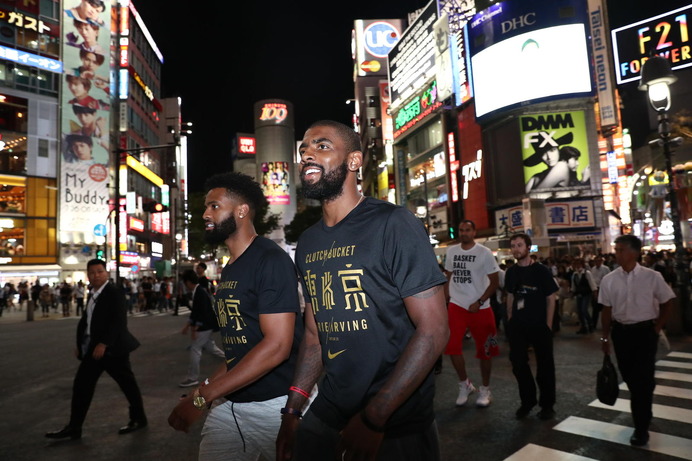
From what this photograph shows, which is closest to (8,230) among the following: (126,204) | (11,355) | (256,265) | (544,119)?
(126,204)

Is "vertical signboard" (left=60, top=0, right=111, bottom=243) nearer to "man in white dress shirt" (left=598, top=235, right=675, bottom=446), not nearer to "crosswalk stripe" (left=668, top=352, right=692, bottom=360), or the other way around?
"crosswalk stripe" (left=668, top=352, right=692, bottom=360)

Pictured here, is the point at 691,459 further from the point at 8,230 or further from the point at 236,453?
the point at 8,230

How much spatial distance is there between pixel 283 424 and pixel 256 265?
951 millimetres

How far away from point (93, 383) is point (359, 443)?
16.7 feet

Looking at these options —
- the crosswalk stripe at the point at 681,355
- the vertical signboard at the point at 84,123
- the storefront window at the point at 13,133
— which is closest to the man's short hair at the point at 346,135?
the crosswalk stripe at the point at 681,355

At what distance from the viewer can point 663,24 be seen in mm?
43500

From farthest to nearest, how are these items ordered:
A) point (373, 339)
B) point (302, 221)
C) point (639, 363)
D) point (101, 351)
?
point (302, 221) < point (101, 351) < point (639, 363) < point (373, 339)

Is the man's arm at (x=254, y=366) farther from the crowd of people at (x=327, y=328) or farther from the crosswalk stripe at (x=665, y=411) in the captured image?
the crosswalk stripe at (x=665, y=411)

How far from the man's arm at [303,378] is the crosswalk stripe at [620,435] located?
397cm

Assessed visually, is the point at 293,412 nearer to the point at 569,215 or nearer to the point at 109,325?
the point at 109,325

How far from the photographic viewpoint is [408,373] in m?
1.85

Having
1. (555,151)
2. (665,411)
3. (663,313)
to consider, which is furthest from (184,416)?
(555,151)

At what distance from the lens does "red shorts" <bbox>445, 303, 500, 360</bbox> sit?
624 centimetres

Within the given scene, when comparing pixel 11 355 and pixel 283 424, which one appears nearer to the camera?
pixel 283 424
